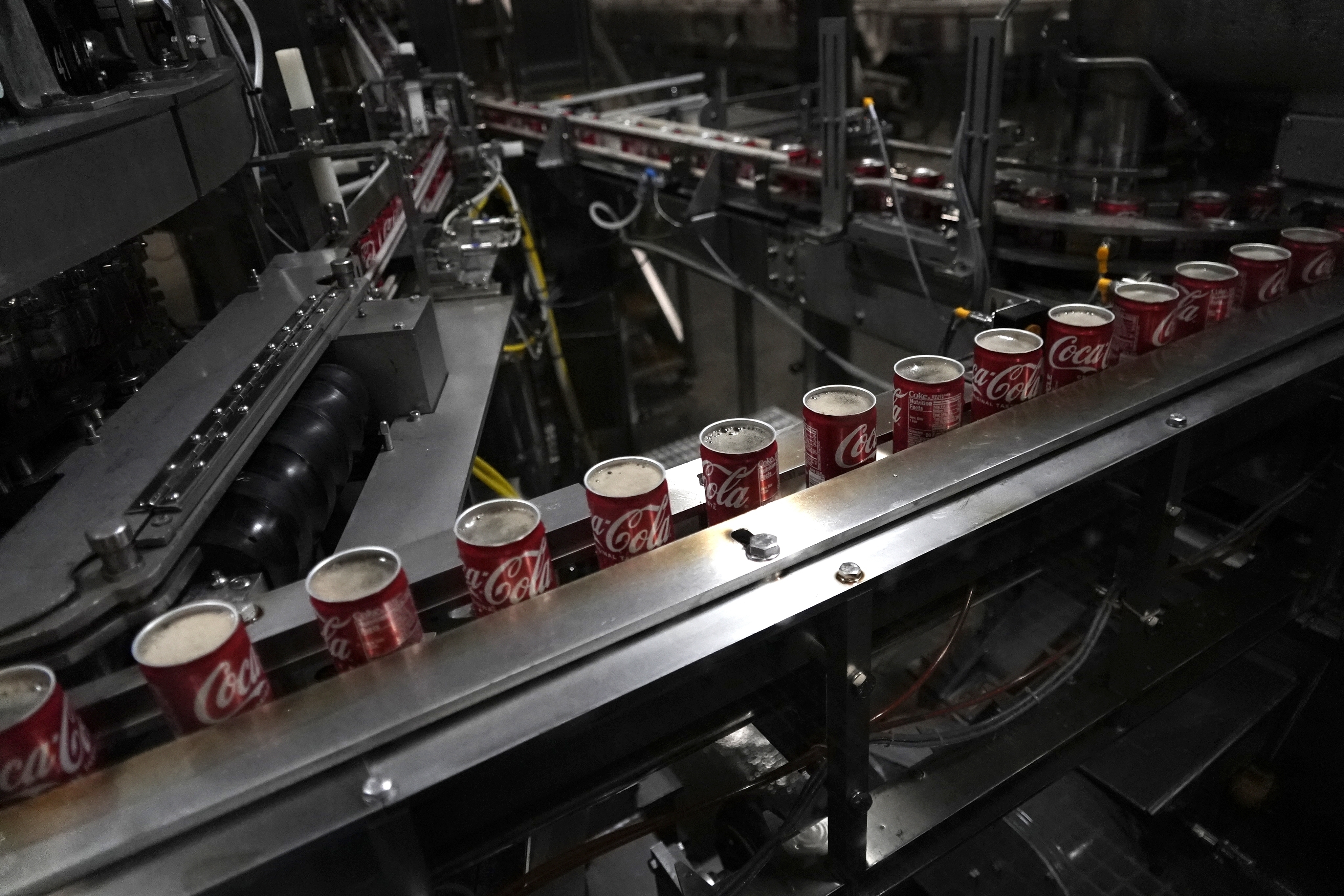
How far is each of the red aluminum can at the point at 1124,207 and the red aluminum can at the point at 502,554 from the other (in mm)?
1784

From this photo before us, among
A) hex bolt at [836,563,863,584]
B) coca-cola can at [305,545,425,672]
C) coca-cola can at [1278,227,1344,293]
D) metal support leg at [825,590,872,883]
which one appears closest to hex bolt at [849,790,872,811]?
metal support leg at [825,590,872,883]

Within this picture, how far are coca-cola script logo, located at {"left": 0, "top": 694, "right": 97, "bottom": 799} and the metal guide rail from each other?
17mm

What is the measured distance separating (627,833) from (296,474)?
2.37 feet

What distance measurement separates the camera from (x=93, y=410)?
1259mm

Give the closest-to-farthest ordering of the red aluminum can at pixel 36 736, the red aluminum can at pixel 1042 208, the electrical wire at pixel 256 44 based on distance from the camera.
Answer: the red aluminum can at pixel 36 736
the electrical wire at pixel 256 44
the red aluminum can at pixel 1042 208

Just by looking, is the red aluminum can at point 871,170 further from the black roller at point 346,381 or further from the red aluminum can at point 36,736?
the red aluminum can at point 36,736

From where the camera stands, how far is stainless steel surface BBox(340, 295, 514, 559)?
1408 millimetres

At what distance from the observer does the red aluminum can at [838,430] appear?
1.10 metres

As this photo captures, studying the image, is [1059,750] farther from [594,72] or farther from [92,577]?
[594,72]

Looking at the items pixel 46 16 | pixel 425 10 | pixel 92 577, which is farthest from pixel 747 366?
pixel 92 577

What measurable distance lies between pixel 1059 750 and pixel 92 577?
1.32 metres

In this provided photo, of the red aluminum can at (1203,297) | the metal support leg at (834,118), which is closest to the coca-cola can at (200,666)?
the red aluminum can at (1203,297)

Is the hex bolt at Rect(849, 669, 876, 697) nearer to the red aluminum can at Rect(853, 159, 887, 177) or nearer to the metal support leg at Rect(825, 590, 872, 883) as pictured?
the metal support leg at Rect(825, 590, 872, 883)

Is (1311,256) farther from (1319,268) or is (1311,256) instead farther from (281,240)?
(281,240)
